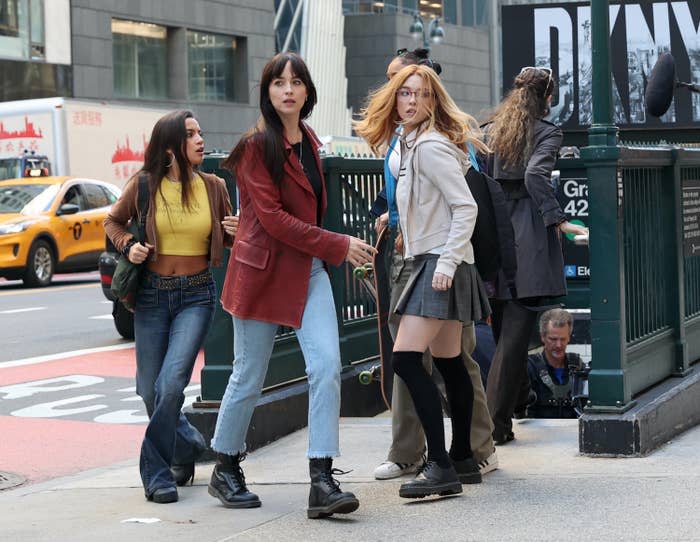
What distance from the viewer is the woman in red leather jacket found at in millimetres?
5770

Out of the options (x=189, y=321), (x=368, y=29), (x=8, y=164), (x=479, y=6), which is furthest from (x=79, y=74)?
(x=189, y=321)

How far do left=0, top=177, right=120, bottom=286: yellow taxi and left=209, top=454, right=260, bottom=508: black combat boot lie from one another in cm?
1650

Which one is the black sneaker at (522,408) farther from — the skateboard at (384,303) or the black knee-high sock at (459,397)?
the black knee-high sock at (459,397)

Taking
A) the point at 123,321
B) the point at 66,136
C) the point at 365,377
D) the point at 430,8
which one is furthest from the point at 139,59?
the point at 365,377

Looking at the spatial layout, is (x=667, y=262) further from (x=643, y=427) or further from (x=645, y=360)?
(x=643, y=427)

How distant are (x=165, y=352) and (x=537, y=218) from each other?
2011mm

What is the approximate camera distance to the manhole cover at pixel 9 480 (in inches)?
297

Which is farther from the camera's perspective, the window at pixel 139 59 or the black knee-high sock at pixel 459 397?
the window at pixel 139 59

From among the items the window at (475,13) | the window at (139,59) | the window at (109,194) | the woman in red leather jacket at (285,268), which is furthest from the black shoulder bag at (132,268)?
the window at (475,13)

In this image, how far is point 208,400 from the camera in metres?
7.46

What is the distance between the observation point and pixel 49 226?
73.5 ft

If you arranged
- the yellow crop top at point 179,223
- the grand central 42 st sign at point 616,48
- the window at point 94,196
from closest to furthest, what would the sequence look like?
the yellow crop top at point 179,223 → the grand central 42 st sign at point 616,48 → the window at point 94,196

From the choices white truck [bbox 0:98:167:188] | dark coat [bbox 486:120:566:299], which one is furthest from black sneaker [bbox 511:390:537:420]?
white truck [bbox 0:98:167:188]

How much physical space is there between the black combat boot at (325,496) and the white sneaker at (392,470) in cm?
66
